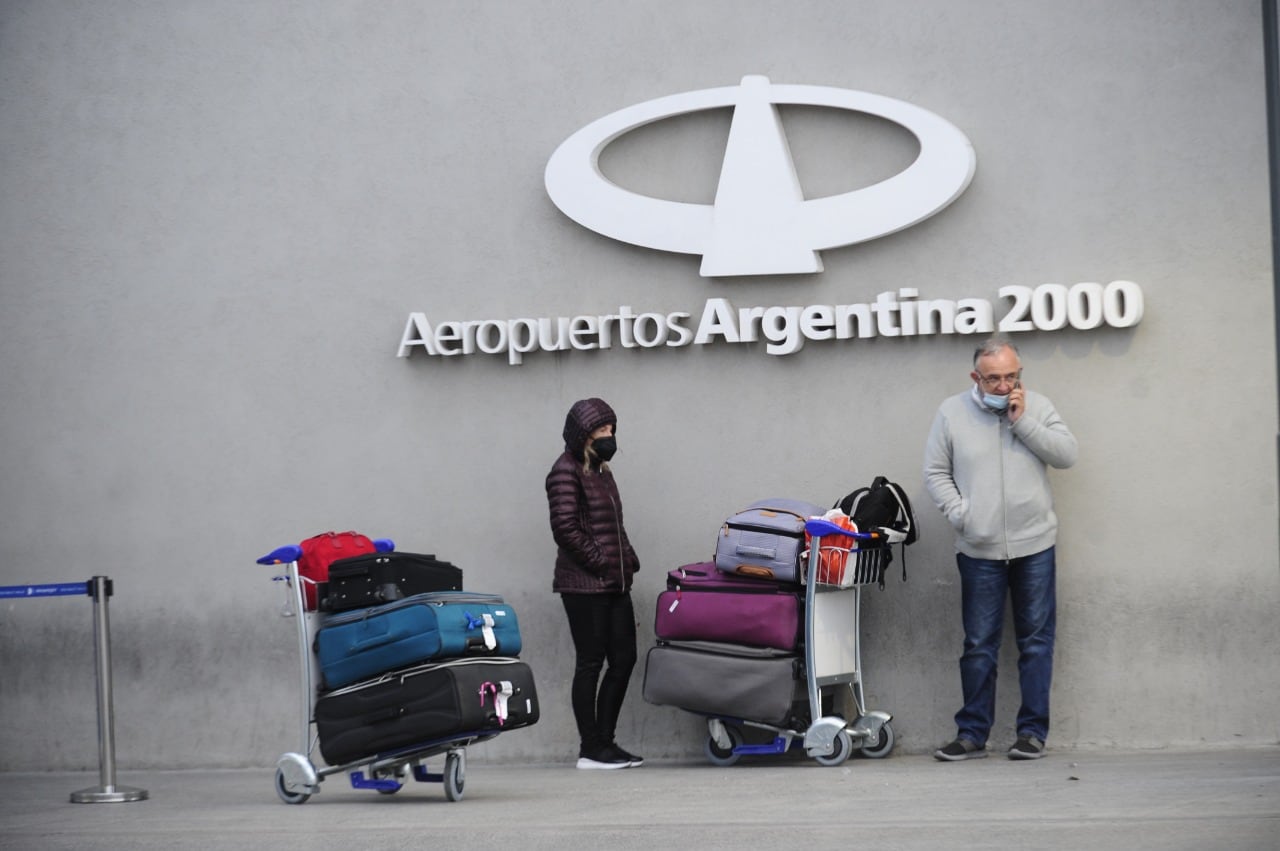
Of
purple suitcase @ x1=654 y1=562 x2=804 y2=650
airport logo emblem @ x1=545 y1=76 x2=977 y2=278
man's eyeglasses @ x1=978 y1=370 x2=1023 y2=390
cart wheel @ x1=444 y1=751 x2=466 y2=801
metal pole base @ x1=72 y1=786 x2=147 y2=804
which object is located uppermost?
airport logo emblem @ x1=545 y1=76 x2=977 y2=278

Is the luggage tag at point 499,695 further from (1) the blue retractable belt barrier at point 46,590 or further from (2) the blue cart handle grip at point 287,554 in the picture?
(1) the blue retractable belt barrier at point 46,590

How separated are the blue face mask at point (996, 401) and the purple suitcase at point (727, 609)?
4.16 feet

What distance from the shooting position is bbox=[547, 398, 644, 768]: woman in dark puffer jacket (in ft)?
26.3

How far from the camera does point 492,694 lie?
6887 mm

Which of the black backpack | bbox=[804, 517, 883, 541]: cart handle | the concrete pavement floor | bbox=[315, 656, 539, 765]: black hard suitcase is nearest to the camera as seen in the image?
the concrete pavement floor

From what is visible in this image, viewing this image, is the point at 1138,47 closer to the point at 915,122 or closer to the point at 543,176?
the point at 915,122

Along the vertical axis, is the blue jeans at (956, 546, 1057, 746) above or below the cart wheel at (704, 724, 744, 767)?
above

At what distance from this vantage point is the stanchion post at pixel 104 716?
7.67 metres

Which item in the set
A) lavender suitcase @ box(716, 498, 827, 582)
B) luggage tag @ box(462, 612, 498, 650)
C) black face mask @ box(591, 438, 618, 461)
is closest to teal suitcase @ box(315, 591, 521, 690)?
luggage tag @ box(462, 612, 498, 650)

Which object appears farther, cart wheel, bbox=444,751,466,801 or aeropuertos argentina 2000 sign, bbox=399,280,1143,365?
aeropuertos argentina 2000 sign, bbox=399,280,1143,365

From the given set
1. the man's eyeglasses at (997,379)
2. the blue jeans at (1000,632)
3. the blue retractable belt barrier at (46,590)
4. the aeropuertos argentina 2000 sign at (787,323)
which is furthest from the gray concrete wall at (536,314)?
the blue retractable belt barrier at (46,590)

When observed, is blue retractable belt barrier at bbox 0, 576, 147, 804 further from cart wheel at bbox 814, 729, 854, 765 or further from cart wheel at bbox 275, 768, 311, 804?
cart wheel at bbox 814, 729, 854, 765

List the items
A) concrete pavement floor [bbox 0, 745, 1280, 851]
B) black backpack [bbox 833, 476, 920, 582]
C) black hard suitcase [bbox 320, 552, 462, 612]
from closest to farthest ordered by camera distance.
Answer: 1. concrete pavement floor [bbox 0, 745, 1280, 851]
2. black hard suitcase [bbox 320, 552, 462, 612]
3. black backpack [bbox 833, 476, 920, 582]

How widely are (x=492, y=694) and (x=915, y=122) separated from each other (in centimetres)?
363
